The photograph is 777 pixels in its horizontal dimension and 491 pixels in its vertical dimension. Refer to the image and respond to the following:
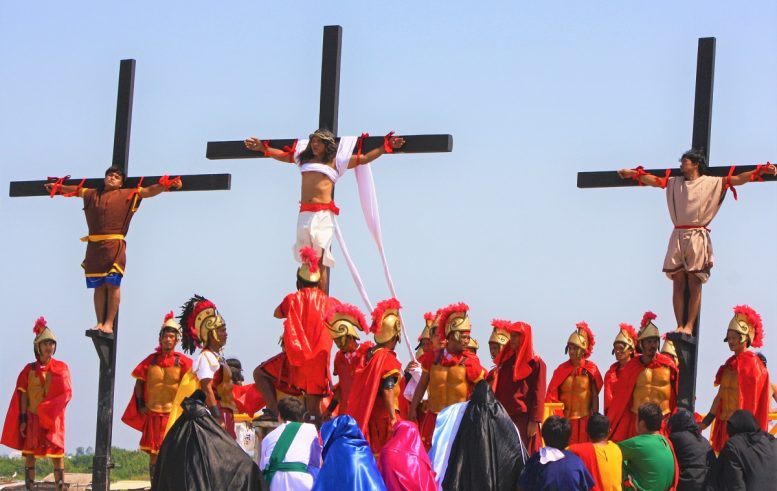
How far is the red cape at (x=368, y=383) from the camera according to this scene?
15078 millimetres

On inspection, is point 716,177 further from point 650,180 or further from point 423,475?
point 423,475

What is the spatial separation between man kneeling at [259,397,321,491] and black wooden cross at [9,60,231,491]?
15.0ft

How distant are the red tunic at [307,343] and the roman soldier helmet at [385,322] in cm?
55

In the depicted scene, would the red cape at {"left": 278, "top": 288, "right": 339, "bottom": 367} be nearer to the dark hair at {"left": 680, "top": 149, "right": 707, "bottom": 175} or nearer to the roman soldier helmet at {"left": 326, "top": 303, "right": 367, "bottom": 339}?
the roman soldier helmet at {"left": 326, "top": 303, "right": 367, "bottom": 339}

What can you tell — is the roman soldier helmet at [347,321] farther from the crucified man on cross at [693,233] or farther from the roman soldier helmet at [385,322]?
the crucified man on cross at [693,233]

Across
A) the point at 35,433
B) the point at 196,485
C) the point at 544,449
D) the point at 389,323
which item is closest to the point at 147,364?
the point at 35,433

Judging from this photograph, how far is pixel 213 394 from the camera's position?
51.3ft

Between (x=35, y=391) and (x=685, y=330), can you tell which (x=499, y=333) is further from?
(x=35, y=391)

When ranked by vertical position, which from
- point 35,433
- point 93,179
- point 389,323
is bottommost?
point 35,433

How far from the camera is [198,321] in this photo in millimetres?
16016

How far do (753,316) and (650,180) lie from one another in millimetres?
1651

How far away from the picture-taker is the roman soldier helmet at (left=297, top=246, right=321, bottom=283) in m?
16.2

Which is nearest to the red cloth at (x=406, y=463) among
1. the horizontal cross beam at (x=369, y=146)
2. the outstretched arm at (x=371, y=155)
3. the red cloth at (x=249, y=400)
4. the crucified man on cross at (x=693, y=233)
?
the red cloth at (x=249, y=400)

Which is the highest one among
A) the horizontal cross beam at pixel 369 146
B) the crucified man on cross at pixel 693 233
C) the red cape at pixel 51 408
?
the horizontal cross beam at pixel 369 146
